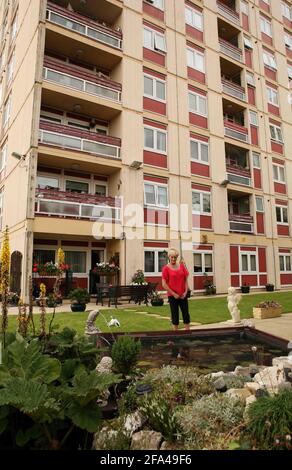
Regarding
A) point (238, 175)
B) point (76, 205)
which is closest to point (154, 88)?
point (238, 175)

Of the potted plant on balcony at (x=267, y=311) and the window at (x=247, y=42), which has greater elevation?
the window at (x=247, y=42)

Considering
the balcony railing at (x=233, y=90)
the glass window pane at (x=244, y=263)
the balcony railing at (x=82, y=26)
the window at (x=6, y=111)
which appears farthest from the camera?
the balcony railing at (x=233, y=90)

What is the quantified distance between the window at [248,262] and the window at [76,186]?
11301mm

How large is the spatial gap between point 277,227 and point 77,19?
740 inches

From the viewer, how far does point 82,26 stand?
1655 centimetres

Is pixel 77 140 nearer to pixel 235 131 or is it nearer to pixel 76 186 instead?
pixel 76 186

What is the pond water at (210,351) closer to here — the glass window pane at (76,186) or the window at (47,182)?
the window at (47,182)

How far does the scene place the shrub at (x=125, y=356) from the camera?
3.66 metres

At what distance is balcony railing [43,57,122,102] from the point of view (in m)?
15.4

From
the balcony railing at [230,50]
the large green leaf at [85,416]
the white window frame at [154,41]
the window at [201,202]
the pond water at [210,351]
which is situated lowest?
the pond water at [210,351]

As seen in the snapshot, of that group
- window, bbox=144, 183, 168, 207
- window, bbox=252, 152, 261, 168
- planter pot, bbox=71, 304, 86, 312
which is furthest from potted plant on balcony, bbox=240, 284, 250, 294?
planter pot, bbox=71, 304, 86, 312

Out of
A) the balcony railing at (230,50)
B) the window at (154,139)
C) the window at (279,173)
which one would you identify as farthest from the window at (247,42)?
the window at (154,139)

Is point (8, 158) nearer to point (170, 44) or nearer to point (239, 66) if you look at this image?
point (170, 44)

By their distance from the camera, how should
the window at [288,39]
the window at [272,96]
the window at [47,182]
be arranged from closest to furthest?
the window at [47,182], the window at [272,96], the window at [288,39]
